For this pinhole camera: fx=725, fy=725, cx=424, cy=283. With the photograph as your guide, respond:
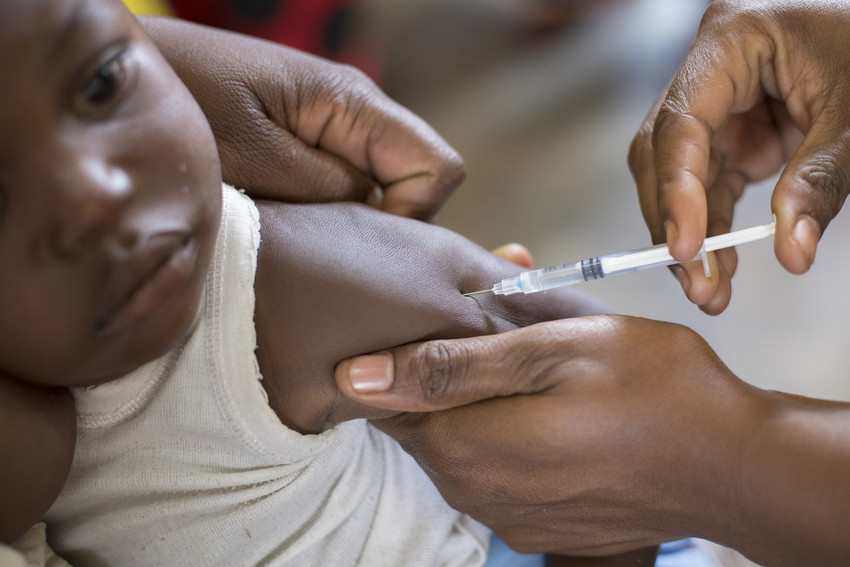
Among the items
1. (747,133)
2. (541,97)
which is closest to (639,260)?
(747,133)

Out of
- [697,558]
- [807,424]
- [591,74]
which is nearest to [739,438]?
[807,424]

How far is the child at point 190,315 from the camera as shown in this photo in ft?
2.05

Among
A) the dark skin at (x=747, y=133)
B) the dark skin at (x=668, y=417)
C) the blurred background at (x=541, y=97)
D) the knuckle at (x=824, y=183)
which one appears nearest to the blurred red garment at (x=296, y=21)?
the blurred background at (x=541, y=97)

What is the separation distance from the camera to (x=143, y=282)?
65 centimetres

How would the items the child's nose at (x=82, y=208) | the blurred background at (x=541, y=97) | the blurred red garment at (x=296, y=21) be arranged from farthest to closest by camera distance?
the blurred red garment at (x=296, y=21) → the blurred background at (x=541, y=97) → the child's nose at (x=82, y=208)

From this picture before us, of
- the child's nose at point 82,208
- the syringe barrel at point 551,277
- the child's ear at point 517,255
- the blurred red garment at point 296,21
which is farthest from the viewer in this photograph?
the blurred red garment at point 296,21

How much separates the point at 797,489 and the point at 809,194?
0.31 m

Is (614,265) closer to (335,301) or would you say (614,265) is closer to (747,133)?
(335,301)

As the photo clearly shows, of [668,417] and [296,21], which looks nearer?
[668,417]

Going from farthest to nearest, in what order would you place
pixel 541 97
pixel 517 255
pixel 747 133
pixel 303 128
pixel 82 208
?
pixel 541 97 < pixel 517 255 < pixel 747 133 < pixel 303 128 < pixel 82 208

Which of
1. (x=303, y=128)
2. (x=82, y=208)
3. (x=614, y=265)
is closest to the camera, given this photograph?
(x=82, y=208)

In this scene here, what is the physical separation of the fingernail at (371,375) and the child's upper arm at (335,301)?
41 mm

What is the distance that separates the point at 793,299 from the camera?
135cm

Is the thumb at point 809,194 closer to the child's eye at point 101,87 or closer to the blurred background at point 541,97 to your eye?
the blurred background at point 541,97
